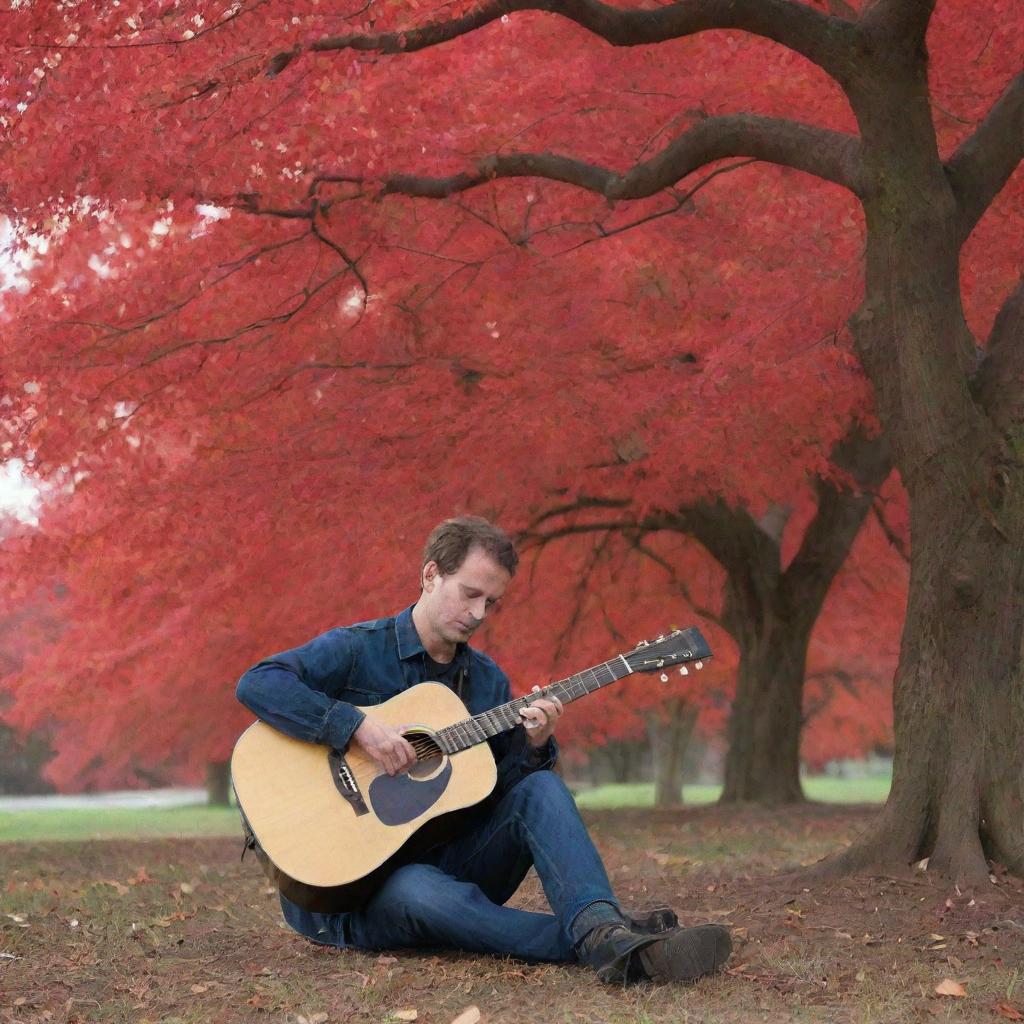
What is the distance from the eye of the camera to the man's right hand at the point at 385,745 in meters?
4.45

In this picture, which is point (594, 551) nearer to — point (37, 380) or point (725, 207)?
point (725, 207)

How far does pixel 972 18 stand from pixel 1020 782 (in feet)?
16.5

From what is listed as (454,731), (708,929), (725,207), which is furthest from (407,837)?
(725,207)

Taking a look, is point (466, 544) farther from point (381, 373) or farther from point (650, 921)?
point (381, 373)

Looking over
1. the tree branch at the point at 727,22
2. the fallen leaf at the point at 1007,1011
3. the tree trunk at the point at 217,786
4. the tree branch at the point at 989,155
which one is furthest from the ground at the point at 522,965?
the tree trunk at the point at 217,786

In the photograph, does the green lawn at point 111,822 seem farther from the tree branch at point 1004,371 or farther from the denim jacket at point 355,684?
the denim jacket at point 355,684

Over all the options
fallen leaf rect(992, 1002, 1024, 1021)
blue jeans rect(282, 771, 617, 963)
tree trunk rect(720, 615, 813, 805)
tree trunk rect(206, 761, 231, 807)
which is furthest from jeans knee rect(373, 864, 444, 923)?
tree trunk rect(206, 761, 231, 807)

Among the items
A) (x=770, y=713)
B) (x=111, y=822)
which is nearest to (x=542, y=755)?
(x=770, y=713)

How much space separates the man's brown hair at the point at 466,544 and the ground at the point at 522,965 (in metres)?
1.25

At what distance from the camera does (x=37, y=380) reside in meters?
10.3

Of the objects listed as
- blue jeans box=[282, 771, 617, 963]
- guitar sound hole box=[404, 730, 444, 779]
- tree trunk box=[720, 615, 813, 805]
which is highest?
guitar sound hole box=[404, 730, 444, 779]

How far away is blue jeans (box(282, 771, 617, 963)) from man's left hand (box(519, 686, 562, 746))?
0.14 m

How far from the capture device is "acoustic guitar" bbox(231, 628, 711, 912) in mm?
4414

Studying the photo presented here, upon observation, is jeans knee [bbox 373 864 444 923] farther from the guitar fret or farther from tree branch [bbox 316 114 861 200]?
tree branch [bbox 316 114 861 200]
